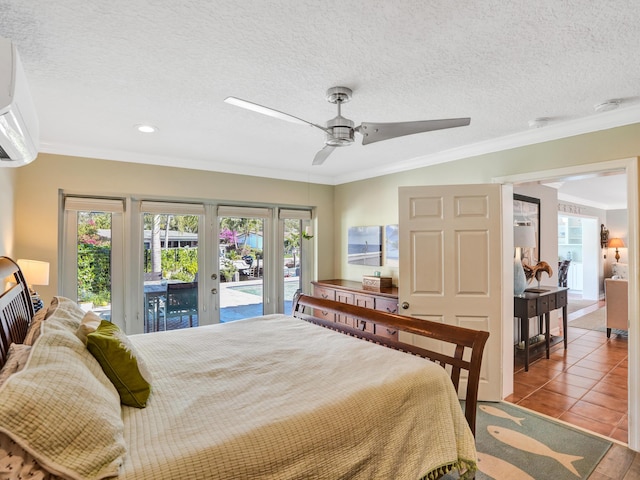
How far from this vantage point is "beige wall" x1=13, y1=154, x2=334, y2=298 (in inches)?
132

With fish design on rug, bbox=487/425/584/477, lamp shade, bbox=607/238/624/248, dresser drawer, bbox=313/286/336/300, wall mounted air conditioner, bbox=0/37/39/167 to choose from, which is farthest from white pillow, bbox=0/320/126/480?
lamp shade, bbox=607/238/624/248

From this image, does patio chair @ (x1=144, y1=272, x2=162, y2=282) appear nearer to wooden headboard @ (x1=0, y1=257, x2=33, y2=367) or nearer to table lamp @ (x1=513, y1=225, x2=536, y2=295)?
wooden headboard @ (x1=0, y1=257, x2=33, y2=367)

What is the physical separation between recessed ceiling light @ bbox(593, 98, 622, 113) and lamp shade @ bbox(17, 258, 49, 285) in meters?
4.43

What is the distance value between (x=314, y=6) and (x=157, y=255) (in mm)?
3503

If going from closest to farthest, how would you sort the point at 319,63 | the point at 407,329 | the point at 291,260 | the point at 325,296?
1. the point at 319,63
2. the point at 407,329
3. the point at 325,296
4. the point at 291,260

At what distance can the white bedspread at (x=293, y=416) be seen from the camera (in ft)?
3.76

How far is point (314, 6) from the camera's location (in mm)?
1467

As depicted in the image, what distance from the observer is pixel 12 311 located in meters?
1.78

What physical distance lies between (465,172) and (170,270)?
3537 millimetres

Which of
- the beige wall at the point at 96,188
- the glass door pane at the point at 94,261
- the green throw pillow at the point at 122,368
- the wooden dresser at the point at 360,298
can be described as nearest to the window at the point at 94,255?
the glass door pane at the point at 94,261

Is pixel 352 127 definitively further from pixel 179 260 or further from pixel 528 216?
pixel 528 216

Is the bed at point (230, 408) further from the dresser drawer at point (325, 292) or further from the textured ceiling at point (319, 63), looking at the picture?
the dresser drawer at point (325, 292)

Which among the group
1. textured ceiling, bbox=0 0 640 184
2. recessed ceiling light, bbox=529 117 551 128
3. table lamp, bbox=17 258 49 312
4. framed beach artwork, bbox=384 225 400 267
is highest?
textured ceiling, bbox=0 0 640 184

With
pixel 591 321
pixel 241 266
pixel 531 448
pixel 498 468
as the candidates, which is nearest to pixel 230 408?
pixel 498 468
